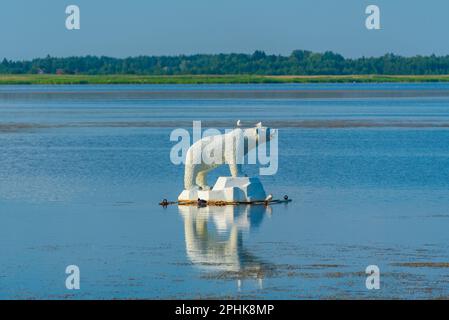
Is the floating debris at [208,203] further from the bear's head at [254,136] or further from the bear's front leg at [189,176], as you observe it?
the bear's head at [254,136]

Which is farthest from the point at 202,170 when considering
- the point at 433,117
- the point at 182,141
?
the point at 433,117

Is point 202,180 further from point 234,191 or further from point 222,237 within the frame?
point 222,237

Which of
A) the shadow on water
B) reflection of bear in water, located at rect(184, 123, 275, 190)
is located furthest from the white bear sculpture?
the shadow on water

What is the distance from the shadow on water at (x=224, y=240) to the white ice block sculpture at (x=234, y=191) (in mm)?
351

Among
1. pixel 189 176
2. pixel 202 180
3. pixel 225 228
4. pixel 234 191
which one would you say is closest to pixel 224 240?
pixel 225 228

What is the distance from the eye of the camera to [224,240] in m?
26.7

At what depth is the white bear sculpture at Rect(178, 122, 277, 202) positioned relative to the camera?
32.0m

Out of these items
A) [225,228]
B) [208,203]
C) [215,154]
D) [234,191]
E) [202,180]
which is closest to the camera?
[225,228]

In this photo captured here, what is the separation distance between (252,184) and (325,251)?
281 inches

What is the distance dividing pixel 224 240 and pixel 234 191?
5267 mm

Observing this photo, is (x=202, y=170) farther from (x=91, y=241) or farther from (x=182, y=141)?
(x=182, y=141)

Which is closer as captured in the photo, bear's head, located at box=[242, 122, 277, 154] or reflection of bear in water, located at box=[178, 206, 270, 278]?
reflection of bear in water, located at box=[178, 206, 270, 278]

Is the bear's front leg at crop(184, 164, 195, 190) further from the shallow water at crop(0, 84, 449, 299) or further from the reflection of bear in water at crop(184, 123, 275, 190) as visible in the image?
the shallow water at crop(0, 84, 449, 299)

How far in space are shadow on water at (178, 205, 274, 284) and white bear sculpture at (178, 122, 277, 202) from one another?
43cm
